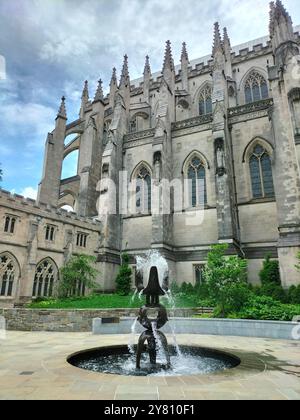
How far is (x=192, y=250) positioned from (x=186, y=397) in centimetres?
1928

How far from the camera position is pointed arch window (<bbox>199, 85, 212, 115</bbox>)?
33.4 m

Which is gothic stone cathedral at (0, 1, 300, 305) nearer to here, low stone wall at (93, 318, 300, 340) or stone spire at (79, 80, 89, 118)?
low stone wall at (93, 318, 300, 340)

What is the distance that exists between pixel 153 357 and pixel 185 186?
1921cm

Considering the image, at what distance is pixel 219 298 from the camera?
14641 millimetres

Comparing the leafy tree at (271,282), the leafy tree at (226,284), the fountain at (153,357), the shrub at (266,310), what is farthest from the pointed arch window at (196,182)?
the fountain at (153,357)

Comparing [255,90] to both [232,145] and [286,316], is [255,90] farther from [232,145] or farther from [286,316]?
[286,316]

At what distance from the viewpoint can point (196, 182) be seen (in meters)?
24.9

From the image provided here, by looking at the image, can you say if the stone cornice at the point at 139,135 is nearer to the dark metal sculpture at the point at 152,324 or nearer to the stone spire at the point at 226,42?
the stone spire at the point at 226,42

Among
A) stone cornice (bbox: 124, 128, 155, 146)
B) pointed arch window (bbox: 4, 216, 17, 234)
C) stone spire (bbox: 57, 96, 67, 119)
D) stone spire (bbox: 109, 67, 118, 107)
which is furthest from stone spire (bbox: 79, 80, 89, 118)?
pointed arch window (bbox: 4, 216, 17, 234)

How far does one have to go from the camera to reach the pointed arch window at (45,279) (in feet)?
67.4

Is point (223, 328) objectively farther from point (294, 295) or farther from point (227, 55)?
point (227, 55)

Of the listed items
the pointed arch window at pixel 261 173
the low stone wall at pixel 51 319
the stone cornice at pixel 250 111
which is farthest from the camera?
the stone cornice at pixel 250 111

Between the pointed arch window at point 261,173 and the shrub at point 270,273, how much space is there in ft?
18.2
